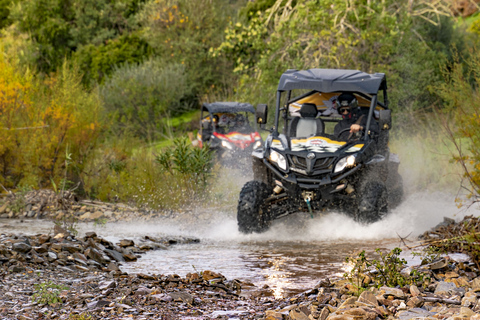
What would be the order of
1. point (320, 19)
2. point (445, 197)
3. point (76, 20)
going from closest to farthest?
point (445, 197), point (320, 19), point (76, 20)

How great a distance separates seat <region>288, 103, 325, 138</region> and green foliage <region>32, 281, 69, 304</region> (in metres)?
5.26

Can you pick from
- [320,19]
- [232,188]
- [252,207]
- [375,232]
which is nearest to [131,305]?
[252,207]

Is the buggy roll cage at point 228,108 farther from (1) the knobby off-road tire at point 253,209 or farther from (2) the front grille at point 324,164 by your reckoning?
(2) the front grille at point 324,164

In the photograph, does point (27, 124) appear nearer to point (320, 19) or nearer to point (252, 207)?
point (252, 207)

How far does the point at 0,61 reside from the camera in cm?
1307

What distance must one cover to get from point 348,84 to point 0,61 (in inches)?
290

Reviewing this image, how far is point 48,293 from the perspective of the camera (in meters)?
5.23

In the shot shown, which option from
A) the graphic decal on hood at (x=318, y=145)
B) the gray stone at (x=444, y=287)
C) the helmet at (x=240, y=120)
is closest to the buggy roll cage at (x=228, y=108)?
the helmet at (x=240, y=120)

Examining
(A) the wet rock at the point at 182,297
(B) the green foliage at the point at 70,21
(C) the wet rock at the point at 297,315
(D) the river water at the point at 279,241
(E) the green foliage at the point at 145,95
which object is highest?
(C) the wet rock at the point at 297,315

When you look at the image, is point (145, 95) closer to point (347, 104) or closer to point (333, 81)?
point (347, 104)

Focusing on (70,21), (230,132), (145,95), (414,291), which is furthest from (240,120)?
(70,21)

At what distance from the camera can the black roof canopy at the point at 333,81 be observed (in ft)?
32.1

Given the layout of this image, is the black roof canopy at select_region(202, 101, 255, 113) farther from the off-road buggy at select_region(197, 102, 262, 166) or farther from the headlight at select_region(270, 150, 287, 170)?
the headlight at select_region(270, 150, 287, 170)

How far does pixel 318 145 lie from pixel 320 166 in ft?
1.60
